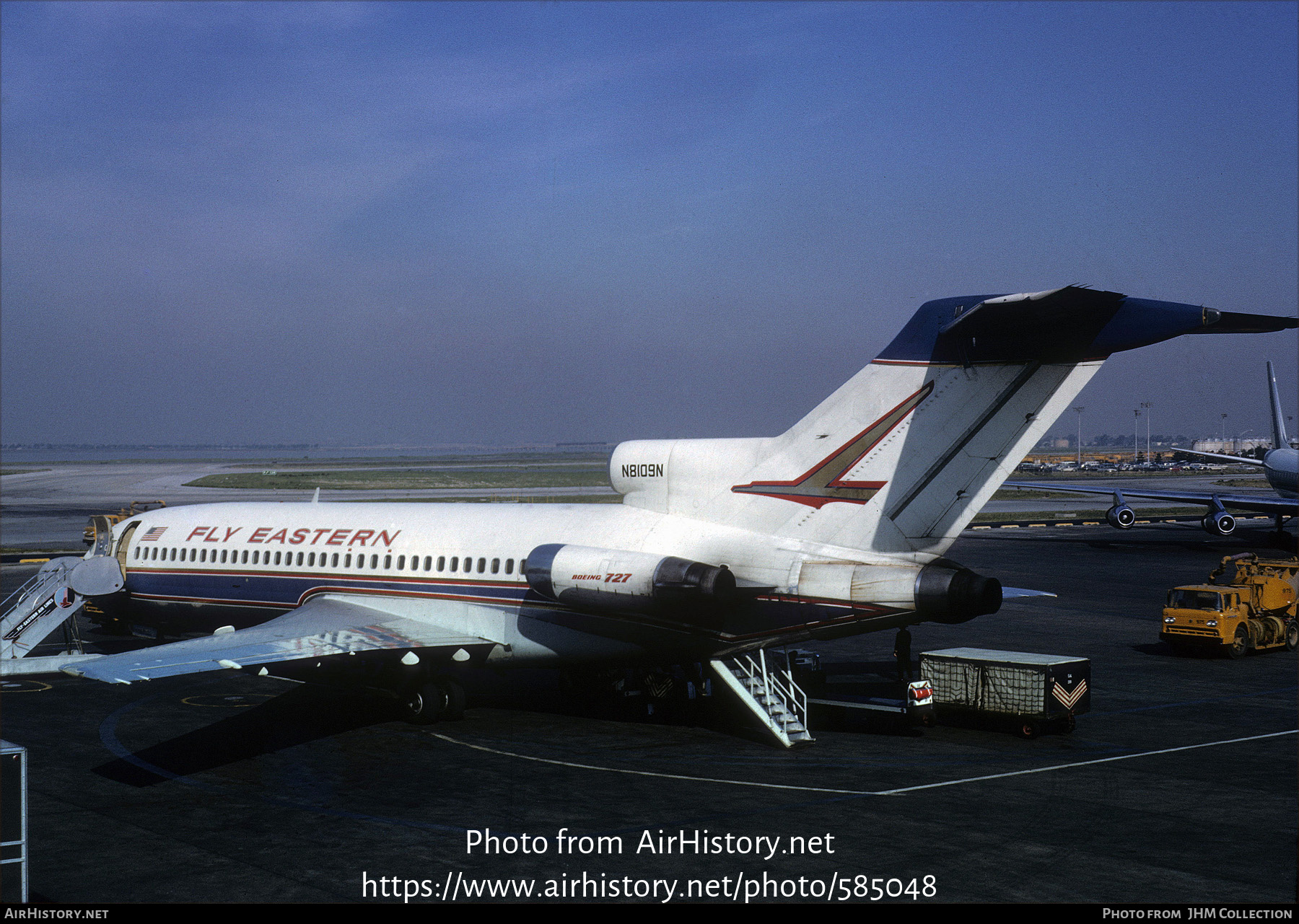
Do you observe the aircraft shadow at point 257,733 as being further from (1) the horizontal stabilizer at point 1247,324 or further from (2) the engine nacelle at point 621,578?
(1) the horizontal stabilizer at point 1247,324

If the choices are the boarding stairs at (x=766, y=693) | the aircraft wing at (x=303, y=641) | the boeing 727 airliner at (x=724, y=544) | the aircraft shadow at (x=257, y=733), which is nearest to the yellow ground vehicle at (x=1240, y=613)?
the boarding stairs at (x=766, y=693)

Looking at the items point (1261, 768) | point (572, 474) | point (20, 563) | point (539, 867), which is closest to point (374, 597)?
point (539, 867)

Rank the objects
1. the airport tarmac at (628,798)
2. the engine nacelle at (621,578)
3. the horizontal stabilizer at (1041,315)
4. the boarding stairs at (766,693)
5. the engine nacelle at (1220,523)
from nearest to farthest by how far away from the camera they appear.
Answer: the airport tarmac at (628,798)
the horizontal stabilizer at (1041,315)
the engine nacelle at (621,578)
the boarding stairs at (766,693)
the engine nacelle at (1220,523)

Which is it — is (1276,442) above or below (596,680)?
above

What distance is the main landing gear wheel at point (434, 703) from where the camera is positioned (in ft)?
70.4

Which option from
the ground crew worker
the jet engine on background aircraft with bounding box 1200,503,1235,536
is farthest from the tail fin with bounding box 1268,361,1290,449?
the ground crew worker

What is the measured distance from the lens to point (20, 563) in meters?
50.4

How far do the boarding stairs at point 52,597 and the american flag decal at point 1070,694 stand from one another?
21915mm

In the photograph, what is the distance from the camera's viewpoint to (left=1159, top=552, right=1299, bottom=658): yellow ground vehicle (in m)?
28.8

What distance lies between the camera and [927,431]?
17922 mm

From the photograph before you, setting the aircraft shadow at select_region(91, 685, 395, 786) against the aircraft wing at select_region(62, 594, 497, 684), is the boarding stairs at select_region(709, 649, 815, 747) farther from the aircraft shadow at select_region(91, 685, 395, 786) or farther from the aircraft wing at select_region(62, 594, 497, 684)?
the aircraft shadow at select_region(91, 685, 395, 786)

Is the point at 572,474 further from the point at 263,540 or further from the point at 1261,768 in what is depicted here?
the point at 1261,768
